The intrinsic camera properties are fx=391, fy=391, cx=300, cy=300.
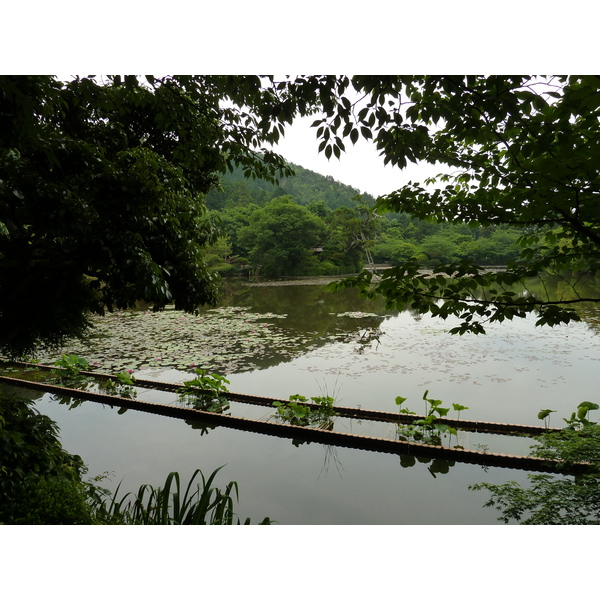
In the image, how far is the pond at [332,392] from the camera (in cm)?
271

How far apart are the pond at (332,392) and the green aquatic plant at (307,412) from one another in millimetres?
236

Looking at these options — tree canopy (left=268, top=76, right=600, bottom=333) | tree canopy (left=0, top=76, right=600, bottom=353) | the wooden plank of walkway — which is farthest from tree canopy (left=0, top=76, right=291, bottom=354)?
the wooden plank of walkway

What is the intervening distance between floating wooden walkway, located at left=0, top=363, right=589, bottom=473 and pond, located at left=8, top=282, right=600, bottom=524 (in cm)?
7

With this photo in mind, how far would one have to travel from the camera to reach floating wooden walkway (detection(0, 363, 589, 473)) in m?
A: 2.89

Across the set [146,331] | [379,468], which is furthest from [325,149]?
[146,331]

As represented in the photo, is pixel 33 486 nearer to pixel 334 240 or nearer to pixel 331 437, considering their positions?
pixel 331 437

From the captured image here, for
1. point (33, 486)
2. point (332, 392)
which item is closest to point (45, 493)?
point (33, 486)

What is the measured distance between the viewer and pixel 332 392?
4.59 meters

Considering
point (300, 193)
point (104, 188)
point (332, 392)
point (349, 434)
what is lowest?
point (349, 434)

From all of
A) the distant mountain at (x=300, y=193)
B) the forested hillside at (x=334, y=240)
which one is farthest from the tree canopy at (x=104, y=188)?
the distant mountain at (x=300, y=193)

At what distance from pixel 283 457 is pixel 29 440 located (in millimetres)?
1773

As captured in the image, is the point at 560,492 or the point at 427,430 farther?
the point at 427,430

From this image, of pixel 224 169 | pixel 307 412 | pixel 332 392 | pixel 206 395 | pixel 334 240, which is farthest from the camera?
pixel 334 240

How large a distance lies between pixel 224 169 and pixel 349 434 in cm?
234
